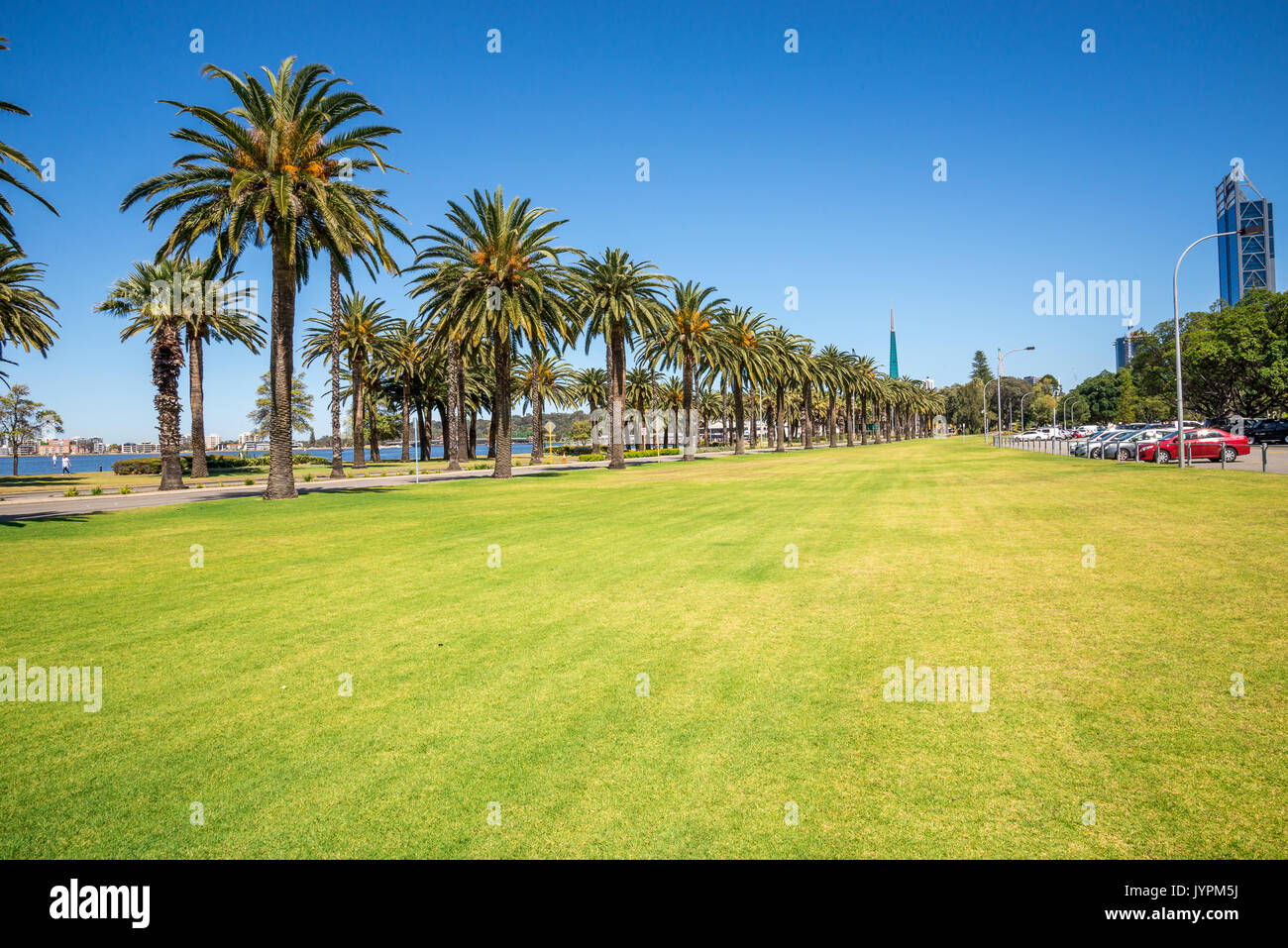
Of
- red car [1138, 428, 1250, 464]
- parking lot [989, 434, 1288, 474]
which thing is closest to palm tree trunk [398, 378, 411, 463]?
parking lot [989, 434, 1288, 474]

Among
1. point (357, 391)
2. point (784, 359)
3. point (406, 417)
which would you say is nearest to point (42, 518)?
point (406, 417)

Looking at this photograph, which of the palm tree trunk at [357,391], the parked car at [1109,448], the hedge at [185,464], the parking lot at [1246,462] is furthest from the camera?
the palm tree trunk at [357,391]

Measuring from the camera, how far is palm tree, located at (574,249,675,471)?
4884 centimetres

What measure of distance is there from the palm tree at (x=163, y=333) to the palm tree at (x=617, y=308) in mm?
24137

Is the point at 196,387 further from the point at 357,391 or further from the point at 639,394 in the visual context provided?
the point at 639,394

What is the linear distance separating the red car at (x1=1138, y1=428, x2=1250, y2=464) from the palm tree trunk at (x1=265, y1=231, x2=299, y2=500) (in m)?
40.8

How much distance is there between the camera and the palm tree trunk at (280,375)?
87.5 feet

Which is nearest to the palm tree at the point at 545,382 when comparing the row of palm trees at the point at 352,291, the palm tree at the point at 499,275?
the row of palm trees at the point at 352,291

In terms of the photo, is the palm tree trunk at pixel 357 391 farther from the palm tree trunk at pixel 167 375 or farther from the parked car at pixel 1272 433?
the parked car at pixel 1272 433

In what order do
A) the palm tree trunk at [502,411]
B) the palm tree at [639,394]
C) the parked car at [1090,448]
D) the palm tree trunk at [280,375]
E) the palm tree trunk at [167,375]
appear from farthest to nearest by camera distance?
1. the palm tree at [639,394]
2. the parked car at [1090,448]
3. the palm tree trunk at [502,411]
4. the palm tree trunk at [167,375]
5. the palm tree trunk at [280,375]

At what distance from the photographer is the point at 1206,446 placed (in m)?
34.1

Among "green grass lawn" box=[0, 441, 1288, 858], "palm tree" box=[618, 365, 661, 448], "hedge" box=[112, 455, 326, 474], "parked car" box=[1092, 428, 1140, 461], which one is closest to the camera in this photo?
"green grass lawn" box=[0, 441, 1288, 858]

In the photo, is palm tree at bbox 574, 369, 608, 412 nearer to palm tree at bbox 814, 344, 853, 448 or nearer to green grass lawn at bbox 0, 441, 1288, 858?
A: palm tree at bbox 814, 344, 853, 448
